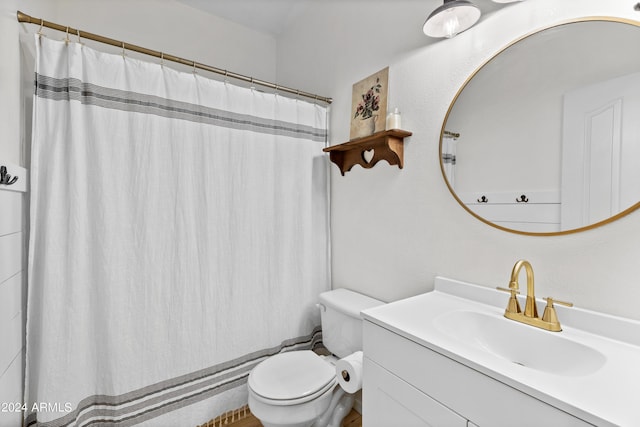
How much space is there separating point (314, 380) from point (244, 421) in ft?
1.96

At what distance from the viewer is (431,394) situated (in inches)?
29.3

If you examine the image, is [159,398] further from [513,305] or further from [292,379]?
[513,305]

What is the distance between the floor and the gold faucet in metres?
1.10

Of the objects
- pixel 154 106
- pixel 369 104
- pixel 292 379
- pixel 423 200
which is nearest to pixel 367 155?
pixel 369 104

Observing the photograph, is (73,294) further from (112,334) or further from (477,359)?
(477,359)

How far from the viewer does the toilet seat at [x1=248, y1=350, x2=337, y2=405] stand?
121 cm

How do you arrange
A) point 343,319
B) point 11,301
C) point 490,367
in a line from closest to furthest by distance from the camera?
1. point 490,367
2. point 11,301
3. point 343,319

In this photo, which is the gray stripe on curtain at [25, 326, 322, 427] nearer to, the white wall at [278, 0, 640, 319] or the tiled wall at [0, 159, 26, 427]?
the tiled wall at [0, 159, 26, 427]

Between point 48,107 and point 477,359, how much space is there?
1.71 metres

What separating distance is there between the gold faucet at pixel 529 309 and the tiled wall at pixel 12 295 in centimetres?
158

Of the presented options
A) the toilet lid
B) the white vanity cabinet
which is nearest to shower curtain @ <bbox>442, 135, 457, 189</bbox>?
the white vanity cabinet

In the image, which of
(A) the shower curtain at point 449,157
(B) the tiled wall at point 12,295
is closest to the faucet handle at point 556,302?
(A) the shower curtain at point 449,157

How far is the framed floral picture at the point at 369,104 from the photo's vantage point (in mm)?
1490

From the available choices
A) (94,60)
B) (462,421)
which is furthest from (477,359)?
(94,60)
